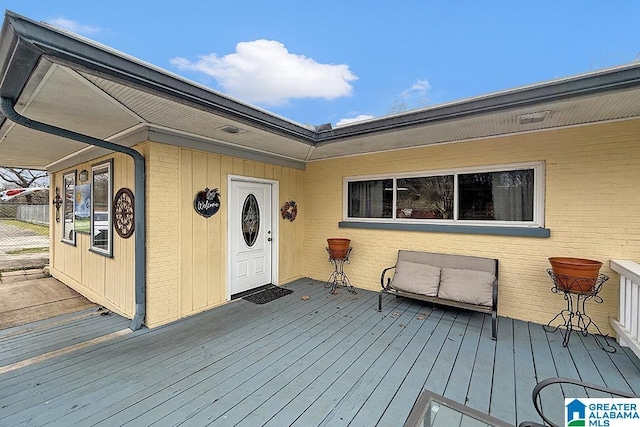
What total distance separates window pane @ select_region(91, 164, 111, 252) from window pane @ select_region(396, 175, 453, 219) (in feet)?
14.5

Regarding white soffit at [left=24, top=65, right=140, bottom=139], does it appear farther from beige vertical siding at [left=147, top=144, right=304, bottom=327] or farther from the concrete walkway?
the concrete walkway

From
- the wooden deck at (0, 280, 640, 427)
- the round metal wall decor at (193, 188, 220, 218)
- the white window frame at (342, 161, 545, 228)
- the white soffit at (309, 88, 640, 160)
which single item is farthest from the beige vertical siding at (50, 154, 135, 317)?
the white window frame at (342, 161, 545, 228)

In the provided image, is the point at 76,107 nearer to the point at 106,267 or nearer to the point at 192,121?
the point at 192,121

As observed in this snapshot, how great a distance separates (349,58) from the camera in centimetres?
808

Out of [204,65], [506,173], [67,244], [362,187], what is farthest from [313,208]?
[204,65]

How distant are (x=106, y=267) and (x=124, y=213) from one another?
3.54 ft

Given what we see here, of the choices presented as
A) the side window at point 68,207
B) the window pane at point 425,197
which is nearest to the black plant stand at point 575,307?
the window pane at point 425,197

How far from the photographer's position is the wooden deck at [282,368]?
6.57 feet

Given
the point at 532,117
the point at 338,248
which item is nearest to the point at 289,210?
the point at 338,248

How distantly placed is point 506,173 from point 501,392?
2766 millimetres

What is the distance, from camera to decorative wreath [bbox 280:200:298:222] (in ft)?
17.4

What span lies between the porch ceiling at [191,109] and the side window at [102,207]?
532 millimetres

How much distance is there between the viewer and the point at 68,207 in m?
5.35

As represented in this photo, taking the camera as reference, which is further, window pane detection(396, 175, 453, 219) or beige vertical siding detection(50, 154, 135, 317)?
window pane detection(396, 175, 453, 219)
